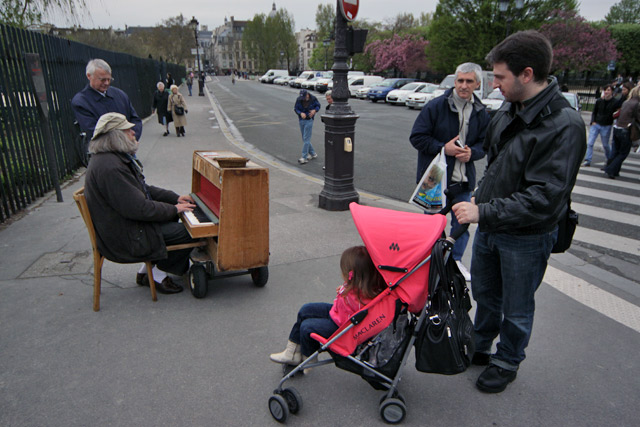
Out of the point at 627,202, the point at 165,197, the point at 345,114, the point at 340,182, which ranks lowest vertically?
the point at 627,202

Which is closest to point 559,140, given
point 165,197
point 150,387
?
point 150,387

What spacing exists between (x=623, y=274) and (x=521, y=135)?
3.45m

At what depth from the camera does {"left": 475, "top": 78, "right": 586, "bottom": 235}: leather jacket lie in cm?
217

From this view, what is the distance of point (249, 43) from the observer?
105250 mm

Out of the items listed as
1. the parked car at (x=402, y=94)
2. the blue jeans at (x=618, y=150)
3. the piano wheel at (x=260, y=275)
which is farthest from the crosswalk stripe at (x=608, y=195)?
the parked car at (x=402, y=94)

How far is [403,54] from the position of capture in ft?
152

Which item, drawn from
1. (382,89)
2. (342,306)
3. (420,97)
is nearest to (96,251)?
(342,306)

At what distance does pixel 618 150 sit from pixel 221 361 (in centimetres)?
967

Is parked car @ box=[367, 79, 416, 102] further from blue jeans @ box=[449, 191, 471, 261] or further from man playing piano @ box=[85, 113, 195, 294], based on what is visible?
man playing piano @ box=[85, 113, 195, 294]

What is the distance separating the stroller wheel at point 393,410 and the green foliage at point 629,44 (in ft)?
163

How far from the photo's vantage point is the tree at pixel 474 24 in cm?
2994

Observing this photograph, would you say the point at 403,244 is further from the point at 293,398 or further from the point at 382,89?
the point at 382,89

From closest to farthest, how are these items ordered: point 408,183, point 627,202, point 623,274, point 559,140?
point 559,140, point 623,274, point 627,202, point 408,183

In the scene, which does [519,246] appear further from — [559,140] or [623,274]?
[623,274]
